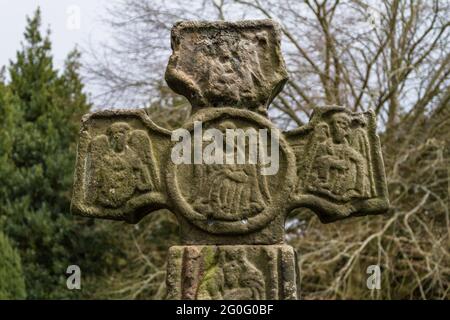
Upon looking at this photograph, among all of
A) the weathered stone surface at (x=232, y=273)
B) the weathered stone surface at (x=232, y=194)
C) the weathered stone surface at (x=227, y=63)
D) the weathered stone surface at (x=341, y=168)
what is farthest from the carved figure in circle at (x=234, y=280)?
the weathered stone surface at (x=227, y=63)

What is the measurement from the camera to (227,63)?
3.71 metres

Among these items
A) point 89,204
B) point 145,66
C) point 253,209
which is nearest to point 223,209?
point 253,209

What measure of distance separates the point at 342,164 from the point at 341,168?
21 mm

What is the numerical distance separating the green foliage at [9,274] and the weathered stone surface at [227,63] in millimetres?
8496

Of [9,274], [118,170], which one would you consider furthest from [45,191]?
[118,170]

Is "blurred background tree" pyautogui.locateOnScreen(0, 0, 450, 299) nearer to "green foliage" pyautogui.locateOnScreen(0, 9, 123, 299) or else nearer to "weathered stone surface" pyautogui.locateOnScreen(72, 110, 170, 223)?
"green foliage" pyautogui.locateOnScreen(0, 9, 123, 299)

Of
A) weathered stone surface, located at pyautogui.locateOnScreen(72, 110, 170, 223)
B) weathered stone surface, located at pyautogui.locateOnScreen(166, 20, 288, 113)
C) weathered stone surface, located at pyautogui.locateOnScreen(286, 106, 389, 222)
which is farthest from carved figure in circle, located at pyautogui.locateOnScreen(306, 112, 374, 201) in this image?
weathered stone surface, located at pyautogui.locateOnScreen(72, 110, 170, 223)

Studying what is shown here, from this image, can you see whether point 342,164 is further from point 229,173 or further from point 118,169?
point 118,169

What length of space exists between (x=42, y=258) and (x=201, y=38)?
1074cm

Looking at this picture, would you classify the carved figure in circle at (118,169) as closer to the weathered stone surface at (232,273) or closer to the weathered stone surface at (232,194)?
the weathered stone surface at (232,194)

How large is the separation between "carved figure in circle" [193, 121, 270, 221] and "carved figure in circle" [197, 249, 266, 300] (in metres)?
0.20

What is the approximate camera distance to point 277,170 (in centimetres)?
364

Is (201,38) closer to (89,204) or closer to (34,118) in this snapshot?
(89,204)

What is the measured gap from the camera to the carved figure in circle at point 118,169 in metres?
3.68
